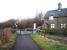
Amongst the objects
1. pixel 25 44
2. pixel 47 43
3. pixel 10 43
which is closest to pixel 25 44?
pixel 25 44

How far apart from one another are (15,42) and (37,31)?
0.39m

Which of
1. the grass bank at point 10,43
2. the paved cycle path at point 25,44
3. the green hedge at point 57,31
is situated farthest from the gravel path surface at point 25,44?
the green hedge at point 57,31

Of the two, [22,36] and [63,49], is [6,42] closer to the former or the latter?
[22,36]

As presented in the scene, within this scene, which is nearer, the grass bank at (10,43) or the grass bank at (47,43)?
the grass bank at (10,43)

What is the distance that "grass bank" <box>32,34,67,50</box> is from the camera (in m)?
3.35

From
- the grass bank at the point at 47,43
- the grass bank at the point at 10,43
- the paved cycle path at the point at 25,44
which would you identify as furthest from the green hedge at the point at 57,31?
the grass bank at the point at 10,43

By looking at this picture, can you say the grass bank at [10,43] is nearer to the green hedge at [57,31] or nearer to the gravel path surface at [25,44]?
the gravel path surface at [25,44]

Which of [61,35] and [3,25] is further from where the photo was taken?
[61,35]

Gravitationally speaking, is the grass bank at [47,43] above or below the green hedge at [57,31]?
below

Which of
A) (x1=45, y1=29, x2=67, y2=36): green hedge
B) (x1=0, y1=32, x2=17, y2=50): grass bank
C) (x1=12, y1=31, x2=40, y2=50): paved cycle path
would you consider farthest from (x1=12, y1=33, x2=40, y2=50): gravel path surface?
(x1=45, y1=29, x2=67, y2=36): green hedge

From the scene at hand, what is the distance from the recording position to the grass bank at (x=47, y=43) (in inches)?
132

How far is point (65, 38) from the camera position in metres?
3.67

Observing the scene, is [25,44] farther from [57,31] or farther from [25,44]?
[57,31]

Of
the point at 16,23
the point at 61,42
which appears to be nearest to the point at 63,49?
the point at 61,42
